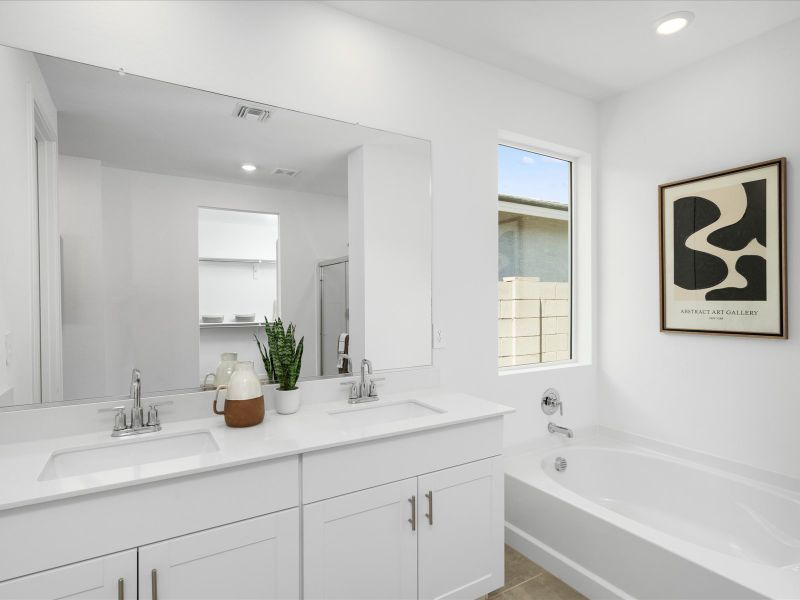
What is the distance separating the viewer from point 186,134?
68.3 inches

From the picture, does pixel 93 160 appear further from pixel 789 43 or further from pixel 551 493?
pixel 789 43

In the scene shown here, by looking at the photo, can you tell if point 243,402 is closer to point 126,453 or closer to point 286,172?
point 126,453

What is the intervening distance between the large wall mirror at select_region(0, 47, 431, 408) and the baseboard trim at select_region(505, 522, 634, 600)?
1.02 metres

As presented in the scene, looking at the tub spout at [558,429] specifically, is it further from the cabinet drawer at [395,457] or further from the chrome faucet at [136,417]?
the chrome faucet at [136,417]

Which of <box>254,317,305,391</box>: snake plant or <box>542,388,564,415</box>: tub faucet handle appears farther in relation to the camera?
<box>542,388,564,415</box>: tub faucet handle

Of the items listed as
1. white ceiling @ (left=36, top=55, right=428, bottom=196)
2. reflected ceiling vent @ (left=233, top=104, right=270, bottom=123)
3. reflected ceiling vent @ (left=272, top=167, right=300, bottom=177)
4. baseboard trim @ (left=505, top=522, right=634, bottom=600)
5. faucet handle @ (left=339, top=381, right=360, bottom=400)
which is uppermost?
reflected ceiling vent @ (left=233, top=104, right=270, bottom=123)

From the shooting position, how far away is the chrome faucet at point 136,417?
4.90ft

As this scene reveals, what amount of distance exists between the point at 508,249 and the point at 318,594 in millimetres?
2036

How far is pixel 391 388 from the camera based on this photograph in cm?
212

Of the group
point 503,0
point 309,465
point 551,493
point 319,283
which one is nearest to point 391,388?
point 319,283

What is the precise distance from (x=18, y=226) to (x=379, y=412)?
144 centimetres

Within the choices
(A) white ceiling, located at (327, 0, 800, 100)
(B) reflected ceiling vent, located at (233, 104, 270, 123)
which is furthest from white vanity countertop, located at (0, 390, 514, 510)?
(A) white ceiling, located at (327, 0, 800, 100)

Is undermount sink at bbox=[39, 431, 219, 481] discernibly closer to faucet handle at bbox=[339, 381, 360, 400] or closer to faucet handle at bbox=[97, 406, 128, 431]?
faucet handle at bbox=[97, 406, 128, 431]

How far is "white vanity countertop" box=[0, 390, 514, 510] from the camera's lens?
1.10 metres
